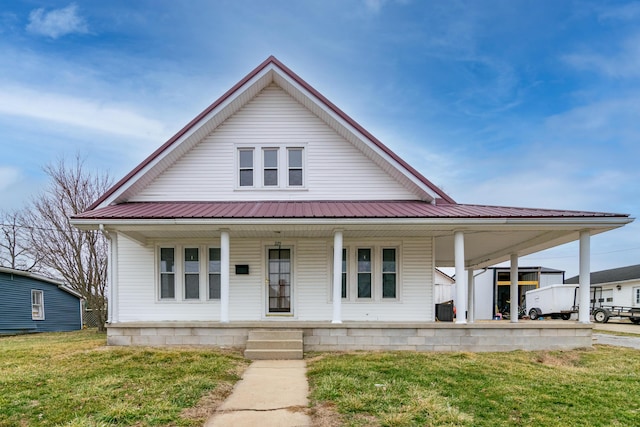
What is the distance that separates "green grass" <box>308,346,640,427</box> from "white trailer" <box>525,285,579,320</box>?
15.9m

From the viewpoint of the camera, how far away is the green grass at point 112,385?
446cm

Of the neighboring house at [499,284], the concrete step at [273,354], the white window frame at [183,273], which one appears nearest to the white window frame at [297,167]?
the white window frame at [183,273]

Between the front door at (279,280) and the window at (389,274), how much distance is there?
2747 millimetres

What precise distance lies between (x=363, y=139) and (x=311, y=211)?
269cm

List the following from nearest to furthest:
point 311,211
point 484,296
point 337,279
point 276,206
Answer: point 337,279, point 311,211, point 276,206, point 484,296

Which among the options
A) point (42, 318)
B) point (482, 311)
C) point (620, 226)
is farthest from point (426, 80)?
point (42, 318)

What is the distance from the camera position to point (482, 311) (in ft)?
76.6

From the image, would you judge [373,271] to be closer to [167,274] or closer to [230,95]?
[167,274]

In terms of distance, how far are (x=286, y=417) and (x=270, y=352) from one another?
3.73 meters

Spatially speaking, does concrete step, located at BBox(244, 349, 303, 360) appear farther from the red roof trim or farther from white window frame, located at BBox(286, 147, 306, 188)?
the red roof trim

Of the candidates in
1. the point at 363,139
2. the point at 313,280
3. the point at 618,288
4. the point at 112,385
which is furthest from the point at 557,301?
the point at 112,385

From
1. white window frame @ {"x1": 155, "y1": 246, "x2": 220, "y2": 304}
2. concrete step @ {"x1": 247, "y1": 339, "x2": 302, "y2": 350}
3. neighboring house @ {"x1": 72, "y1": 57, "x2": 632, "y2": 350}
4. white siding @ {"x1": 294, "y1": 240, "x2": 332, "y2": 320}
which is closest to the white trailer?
neighboring house @ {"x1": 72, "y1": 57, "x2": 632, "y2": 350}

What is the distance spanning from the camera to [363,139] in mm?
10445

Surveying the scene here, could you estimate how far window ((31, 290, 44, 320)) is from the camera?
20.3 metres
